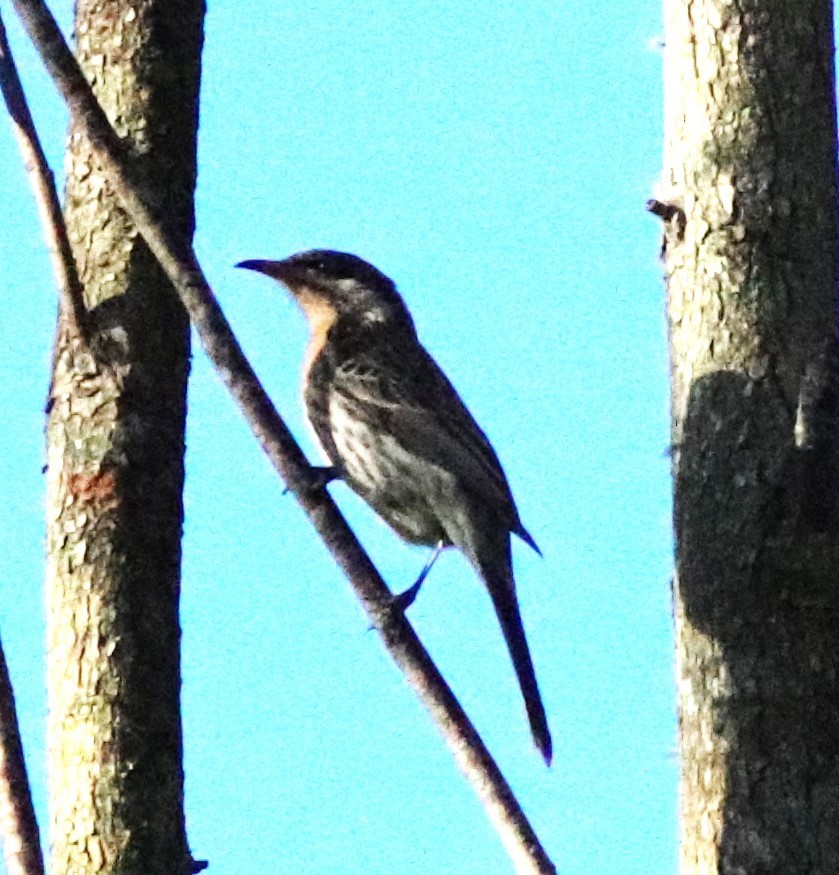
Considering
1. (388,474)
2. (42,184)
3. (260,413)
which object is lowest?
(388,474)

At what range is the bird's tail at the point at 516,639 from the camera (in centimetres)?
650

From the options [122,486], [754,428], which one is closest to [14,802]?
[122,486]

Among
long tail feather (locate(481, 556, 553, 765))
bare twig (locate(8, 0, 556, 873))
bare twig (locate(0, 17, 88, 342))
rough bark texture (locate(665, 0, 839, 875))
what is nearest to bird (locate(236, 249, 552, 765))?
long tail feather (locate(481, 556, 553, 765))

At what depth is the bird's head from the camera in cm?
813

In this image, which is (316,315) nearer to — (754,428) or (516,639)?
(516,639)

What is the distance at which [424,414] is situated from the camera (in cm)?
736

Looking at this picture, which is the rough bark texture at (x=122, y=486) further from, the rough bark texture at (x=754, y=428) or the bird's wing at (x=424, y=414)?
the bird's wing at (x=424, y=414)

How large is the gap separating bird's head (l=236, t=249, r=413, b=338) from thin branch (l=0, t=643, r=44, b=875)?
323cm

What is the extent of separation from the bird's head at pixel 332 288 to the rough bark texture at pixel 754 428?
8.56 feet

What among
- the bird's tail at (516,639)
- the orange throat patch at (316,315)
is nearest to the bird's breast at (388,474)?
the bird's tail at (516,639)

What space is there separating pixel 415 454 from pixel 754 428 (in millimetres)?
2103

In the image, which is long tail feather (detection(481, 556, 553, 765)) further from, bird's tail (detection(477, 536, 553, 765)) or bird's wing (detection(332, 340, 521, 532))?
bird's wing (detection(332, 340, 521, 532))

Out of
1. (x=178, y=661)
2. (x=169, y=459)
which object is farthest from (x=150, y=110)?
(x=178, y=661)

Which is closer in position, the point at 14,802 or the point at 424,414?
the point at 14,802
